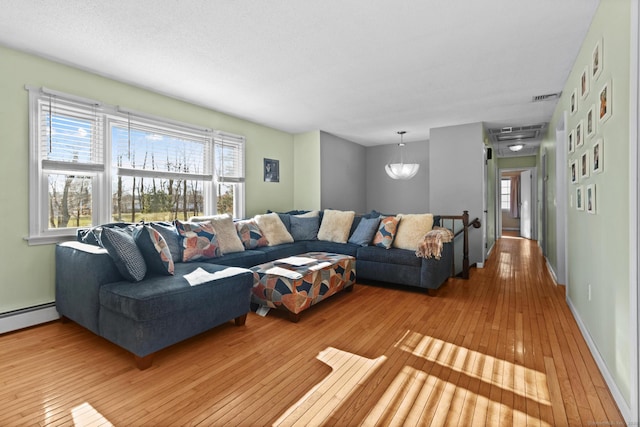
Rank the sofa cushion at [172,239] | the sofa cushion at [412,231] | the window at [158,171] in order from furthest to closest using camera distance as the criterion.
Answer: the sofa cushion at [412,231], the window at [158,171], the sofa cushion at [172,239]

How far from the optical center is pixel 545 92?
12.7 ft

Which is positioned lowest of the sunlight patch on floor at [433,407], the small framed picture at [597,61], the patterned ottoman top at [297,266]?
the sunlight patch on floor at [433,407]

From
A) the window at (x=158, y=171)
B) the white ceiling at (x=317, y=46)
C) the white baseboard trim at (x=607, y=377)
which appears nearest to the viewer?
the white baseboard trim at (x=607, y=377)

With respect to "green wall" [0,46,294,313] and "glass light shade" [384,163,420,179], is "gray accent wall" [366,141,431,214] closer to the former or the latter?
"glass light shade" [384,163,420,179]

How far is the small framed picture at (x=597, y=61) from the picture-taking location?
205 cm

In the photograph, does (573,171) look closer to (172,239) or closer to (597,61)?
(597,61)

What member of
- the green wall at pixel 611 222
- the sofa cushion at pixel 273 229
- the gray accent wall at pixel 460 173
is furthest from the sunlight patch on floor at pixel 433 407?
the gray accent wall at pixel 460 173

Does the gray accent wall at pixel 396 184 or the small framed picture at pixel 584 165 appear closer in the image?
the small framed picture at pixel 584 165

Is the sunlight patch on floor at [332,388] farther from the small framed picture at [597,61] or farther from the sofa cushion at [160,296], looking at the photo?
the small framed picture at [597,61]

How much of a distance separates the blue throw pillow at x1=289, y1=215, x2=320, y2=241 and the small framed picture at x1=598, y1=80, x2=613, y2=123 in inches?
145

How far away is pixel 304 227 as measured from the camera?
502 centimetres

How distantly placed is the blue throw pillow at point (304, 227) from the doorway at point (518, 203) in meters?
6.49

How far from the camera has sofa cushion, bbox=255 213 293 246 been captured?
4.46 m

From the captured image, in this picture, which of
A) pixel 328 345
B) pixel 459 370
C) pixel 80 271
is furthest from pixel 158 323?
pixel 459 370
